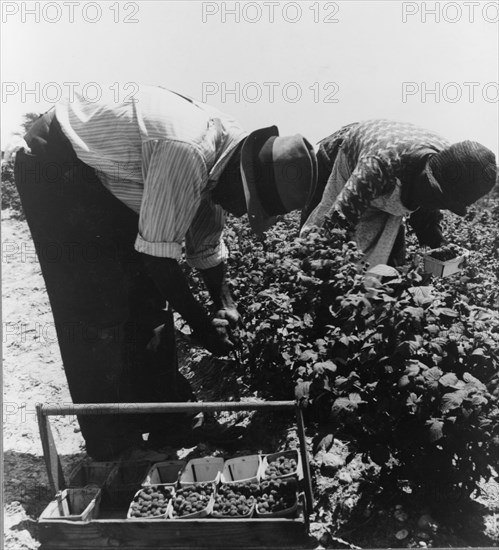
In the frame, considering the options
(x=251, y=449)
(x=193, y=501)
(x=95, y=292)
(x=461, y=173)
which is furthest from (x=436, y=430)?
(x=95, y=292)

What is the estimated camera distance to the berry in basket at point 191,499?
7.41 feet

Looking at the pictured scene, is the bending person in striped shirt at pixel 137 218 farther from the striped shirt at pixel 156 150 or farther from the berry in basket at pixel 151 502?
A: the berry in basket at pixel 151 502

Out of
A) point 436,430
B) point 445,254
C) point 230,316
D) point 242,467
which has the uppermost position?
point 445,254

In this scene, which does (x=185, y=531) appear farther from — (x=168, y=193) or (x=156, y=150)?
(x=156, y=150)

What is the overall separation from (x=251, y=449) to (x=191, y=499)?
0.60 meters

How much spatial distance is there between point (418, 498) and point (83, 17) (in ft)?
8.18

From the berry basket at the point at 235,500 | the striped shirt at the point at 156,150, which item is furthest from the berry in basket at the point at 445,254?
the berry basket at the point at 235,500

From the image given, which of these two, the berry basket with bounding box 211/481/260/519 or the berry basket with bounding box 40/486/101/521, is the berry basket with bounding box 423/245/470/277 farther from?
the berry basket with bounding box 40/486/101/521

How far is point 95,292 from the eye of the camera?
275 centimetres

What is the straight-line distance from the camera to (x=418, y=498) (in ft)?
7.70

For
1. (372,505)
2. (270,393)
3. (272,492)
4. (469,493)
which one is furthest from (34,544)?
(469,493)

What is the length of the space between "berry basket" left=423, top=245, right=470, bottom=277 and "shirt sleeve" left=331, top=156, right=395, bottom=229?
48cm

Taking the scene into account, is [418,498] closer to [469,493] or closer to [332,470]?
[469,493]

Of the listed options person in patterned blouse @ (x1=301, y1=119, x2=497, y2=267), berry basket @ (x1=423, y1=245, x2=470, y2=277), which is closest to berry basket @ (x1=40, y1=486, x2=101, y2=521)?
person in patterned blouse @ (x1=301, y1=119, x2=497, y2=267)
